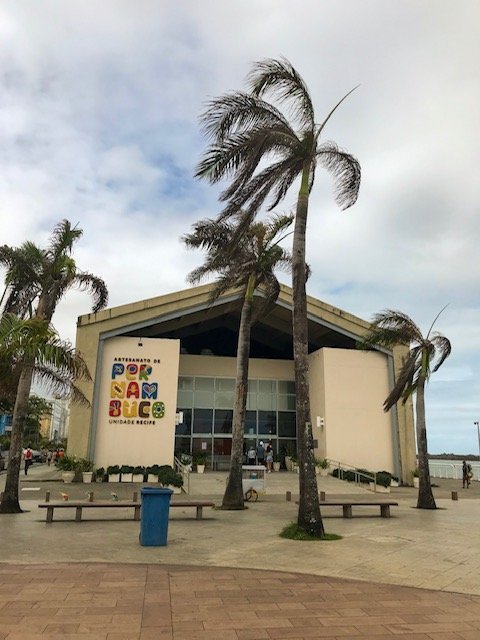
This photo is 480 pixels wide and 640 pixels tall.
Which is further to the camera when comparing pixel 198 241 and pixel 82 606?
pixel 198 241

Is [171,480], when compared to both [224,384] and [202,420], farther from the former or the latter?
[224,384]

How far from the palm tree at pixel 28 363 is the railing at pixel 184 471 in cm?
758

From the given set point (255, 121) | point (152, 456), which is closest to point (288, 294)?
point (152, 456)

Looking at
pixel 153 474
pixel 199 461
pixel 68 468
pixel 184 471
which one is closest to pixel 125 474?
pixel 153 474

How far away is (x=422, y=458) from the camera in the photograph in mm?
16500

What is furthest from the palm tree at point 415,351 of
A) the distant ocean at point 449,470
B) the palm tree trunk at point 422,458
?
the distant ocean at point 449,470

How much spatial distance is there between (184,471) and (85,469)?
4.58 meters

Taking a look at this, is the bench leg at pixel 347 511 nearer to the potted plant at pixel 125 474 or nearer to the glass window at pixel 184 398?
the potted plant at pixel 125 474

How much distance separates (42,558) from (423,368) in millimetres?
13619

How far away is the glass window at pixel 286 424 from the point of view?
31.2 meters

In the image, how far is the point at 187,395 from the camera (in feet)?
99.1

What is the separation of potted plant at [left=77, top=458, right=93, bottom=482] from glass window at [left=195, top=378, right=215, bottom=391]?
8.49 m

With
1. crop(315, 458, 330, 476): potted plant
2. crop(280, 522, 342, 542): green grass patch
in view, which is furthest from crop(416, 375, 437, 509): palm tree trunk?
crop(315, 458, 330, 476): potted plant

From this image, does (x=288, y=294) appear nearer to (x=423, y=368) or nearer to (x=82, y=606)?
(x=423, y=368)
